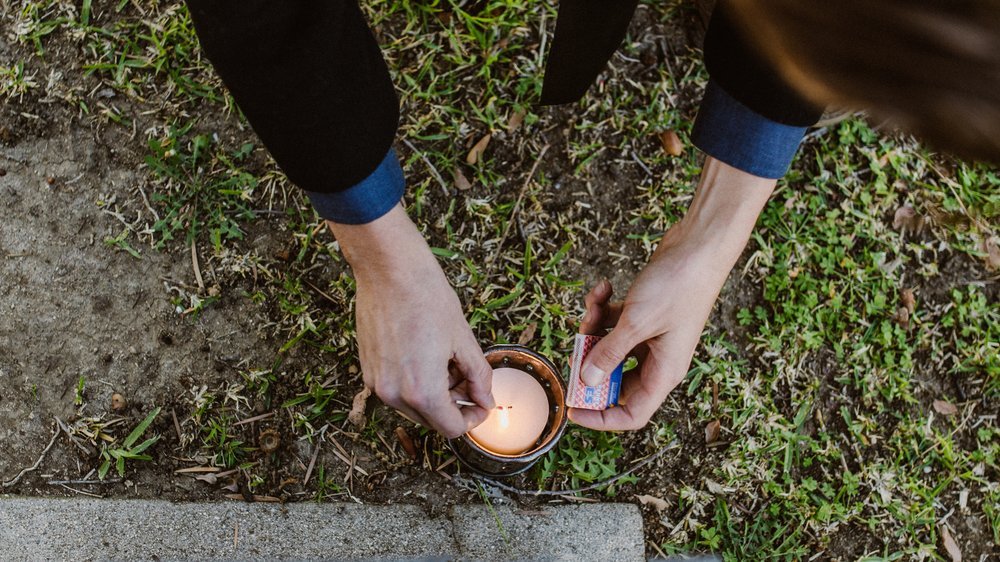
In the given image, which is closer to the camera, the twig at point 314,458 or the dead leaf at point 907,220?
the twig at point 314,458

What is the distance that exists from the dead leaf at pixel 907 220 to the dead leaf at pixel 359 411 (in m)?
2.28

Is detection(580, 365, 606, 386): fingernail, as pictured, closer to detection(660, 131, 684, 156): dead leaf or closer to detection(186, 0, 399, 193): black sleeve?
detection(186, 0, 399, 193): black sleeve

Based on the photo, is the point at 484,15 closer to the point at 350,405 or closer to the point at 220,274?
the point at 220,274

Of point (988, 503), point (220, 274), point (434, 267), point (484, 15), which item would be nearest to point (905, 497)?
point (988, 503)

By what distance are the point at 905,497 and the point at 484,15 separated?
254cm

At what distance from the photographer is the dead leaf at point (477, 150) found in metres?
2.75

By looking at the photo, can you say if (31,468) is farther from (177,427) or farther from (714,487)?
(714,487)

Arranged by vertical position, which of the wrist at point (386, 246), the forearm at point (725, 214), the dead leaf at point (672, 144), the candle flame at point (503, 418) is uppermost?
the forearm at point (725, 214)

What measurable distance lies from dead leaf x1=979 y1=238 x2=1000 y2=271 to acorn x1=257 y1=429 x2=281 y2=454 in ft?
9.77

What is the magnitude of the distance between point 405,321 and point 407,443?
850 millimetres

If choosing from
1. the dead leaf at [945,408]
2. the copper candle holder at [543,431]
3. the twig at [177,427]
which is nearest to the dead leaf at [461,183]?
the copper candle holder at [543,431]

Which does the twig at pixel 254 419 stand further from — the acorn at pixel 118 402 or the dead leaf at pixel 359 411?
the acorn at pixel 118 402

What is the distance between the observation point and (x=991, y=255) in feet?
9.76

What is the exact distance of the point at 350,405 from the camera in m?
2.49
